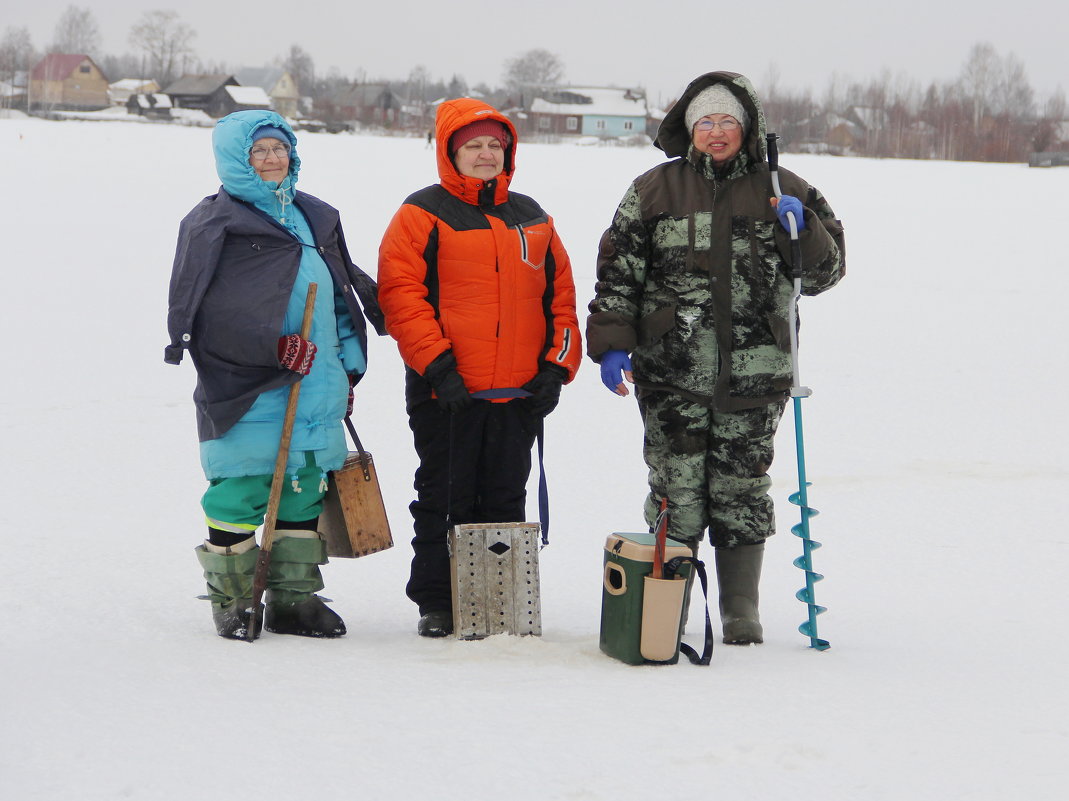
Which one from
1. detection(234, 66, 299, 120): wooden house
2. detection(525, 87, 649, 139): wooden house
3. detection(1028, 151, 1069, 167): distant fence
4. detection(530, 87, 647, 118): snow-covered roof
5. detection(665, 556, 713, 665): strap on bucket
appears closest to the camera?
detection(665, 556, 713, 665): strap on bucket

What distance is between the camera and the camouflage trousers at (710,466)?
3.68 m

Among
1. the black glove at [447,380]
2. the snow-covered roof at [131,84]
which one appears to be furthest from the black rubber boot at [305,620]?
the snow-covered roof at [131,84]

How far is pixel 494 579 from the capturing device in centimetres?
368

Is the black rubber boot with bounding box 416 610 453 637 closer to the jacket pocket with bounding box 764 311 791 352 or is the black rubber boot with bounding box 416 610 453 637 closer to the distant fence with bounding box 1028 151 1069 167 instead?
the jacket pocket with bounding box 764 311 791 352

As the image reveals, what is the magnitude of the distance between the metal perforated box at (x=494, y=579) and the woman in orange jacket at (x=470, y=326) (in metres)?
0.17

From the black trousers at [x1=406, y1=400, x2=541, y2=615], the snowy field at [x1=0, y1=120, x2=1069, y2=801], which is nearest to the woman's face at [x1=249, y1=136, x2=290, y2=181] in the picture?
the black trousers at [x1=406, y1=400, x2=541, y2=615]

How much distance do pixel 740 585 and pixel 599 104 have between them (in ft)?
237

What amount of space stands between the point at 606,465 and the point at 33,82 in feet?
254

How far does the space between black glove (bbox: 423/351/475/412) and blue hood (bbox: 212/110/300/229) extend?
62 cm

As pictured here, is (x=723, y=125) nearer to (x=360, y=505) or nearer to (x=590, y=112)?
(x=360, y=505)

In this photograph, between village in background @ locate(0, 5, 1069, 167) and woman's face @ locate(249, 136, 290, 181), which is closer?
woman's face @ locate(249, 136, 290, 181)

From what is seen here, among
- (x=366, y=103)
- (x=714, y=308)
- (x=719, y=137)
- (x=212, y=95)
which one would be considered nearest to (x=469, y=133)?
(x=719, y=137)

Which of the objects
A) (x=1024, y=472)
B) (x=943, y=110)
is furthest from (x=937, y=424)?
(x=943, y=110)

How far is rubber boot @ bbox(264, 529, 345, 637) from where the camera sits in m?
3.69
